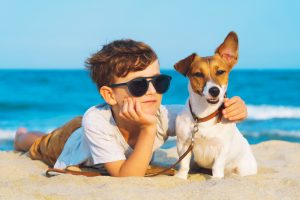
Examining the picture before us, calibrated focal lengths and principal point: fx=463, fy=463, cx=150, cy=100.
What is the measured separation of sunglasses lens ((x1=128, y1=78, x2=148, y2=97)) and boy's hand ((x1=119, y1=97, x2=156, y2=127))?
0.09 metres

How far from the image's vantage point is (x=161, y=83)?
3.56 m

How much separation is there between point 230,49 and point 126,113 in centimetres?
91

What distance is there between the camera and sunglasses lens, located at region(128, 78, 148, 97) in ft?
11.3

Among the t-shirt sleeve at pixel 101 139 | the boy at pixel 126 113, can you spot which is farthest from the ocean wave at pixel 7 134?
the t-shirt sleeve at pixel 101 139

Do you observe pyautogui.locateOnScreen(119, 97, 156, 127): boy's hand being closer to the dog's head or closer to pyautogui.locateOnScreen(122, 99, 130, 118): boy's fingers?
pyautogui.locateOnScreen(122, 99, 130, 118): boy's fingers

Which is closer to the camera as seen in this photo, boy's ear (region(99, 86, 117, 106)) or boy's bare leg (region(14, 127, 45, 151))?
boy's ear (region(99, 86, 117, 106))

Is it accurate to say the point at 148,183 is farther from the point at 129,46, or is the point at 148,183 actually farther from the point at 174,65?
the point at 129,46

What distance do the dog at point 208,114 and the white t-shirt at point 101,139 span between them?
17.5 inches

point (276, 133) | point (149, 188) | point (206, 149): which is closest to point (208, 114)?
point (206, 149)

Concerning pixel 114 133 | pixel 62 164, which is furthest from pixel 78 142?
pixel 114 133

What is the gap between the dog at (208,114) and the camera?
10.8 feet

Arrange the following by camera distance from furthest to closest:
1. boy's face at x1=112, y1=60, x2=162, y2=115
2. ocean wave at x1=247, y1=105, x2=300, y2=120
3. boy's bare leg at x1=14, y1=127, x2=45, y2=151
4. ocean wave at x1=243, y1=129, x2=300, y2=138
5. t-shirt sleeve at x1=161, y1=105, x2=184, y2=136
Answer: ocean wave at x1=247, y1=105, x2=300, y2=120 < ocean wave at x1=243, y1=129, x2=300, y2=138 < boy's bare leg at x1=14, y1=127, x2=45, y2=151 < t-shirt sleeve at x1=161, y1=105, x2=184, y2=136 < boy's face at x1=112, y1=60, x2=162, y2=115

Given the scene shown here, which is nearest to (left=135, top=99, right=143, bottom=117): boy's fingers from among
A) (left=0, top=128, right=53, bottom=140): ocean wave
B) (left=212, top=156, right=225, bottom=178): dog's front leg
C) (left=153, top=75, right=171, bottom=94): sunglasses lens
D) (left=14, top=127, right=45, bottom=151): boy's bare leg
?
(left=153, top=75, right=171, bottom=94): sunglasses lens

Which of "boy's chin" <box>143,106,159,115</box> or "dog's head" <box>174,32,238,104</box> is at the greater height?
"dog's head" <box>174,32,238,104</box>
